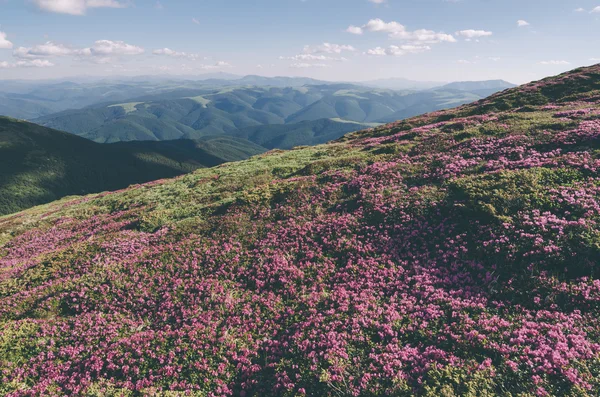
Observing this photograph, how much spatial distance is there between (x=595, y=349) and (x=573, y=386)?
1972 millimetres

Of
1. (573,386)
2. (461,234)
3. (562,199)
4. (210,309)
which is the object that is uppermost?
(562,199)

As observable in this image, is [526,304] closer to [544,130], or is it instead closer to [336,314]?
[336,314]

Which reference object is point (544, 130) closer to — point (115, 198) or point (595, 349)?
point (595, 349)

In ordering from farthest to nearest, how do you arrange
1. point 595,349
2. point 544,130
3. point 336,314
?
point 544,130 → point 336,314 → point 595,349

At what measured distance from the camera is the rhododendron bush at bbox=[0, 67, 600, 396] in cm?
1026

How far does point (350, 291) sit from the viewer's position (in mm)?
14125

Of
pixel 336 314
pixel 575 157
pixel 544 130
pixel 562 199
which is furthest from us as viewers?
pixel 544 130

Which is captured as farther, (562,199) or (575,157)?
(575,157)

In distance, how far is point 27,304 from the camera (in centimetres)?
1590

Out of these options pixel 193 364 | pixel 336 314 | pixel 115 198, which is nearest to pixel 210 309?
pixel 193 364

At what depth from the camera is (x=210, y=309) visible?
14.3 m

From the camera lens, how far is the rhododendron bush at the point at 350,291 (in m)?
10.3

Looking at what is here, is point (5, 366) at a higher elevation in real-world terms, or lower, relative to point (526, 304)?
lower

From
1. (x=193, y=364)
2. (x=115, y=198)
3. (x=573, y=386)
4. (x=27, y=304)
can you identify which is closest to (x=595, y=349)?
(x=573, y=386)
